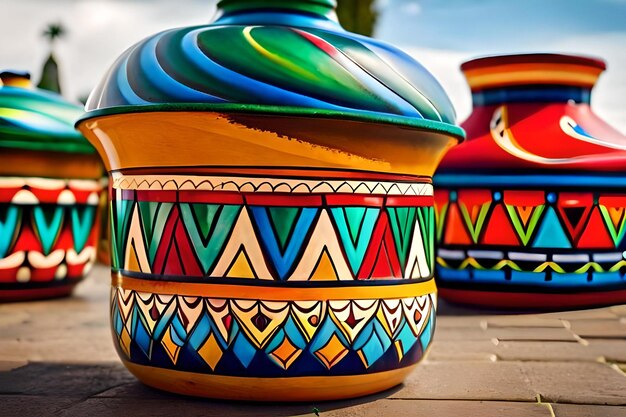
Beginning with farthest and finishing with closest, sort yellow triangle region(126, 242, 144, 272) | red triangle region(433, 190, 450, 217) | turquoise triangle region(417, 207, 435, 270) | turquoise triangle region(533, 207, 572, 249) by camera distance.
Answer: red triangle region(433, 190, 450, 217), turquoise triangle region(533, 207, 572, 249), turquoise triangle region(417, 207, 435, 270), yellow triangle region(126, 242, 144, 272)

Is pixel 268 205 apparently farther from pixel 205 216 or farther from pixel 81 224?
pixel 81 224

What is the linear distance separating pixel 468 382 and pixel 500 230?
157 centimetres

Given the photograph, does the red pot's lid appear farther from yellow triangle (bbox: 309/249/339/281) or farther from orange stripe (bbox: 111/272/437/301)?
yellow triangle (bbox: 309/249/339/281)

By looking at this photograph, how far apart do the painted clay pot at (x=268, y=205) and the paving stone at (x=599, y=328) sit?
1315 millimetres

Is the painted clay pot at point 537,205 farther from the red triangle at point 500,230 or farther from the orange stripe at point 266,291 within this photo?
the orange stripe at point 266,291

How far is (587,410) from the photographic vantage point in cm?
196

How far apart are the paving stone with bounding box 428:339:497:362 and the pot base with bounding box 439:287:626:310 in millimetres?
819

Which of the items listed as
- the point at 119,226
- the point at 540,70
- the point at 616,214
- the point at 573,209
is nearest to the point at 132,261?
the point at 119,226

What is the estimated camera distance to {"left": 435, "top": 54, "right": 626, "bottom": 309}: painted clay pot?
361 cm

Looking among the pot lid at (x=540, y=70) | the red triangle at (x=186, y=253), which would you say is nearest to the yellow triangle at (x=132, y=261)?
the red triangle at (x=186, y=253)

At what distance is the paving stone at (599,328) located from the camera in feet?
9.95

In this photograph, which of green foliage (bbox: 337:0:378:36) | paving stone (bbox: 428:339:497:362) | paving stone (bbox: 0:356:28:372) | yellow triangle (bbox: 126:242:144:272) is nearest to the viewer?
yellow triangle (bbox: 126:242:144:272)

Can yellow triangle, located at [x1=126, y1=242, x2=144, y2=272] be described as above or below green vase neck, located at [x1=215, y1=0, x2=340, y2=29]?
below

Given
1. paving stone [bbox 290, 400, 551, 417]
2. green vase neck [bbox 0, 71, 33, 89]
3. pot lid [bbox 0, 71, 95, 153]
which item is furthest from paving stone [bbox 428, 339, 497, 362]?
green vase neck [bbox 0, 71, 33, 89]
